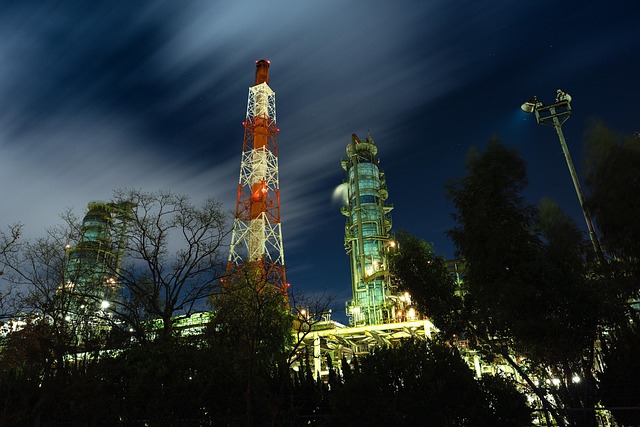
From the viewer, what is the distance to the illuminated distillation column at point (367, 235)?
4872cm

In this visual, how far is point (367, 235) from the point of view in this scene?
53.6 meters

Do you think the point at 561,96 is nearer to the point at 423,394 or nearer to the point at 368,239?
the point at 423,394

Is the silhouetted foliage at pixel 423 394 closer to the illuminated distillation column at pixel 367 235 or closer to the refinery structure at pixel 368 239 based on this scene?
the refinery structure at pixel 368 239

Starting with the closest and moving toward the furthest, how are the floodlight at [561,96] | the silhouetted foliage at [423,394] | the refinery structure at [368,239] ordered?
the silhouetted foliage at [423,394], the floodlight at [561,96], the refinery structure at [368,239]

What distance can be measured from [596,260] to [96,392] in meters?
16.8

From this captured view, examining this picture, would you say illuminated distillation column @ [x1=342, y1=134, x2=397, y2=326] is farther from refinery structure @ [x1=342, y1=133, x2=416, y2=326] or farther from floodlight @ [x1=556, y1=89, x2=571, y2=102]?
floodlight @ [x1=556, y1=89, x2=571, y2=102]

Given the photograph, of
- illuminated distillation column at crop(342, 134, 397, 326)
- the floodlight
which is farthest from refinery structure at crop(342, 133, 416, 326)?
the floodlight

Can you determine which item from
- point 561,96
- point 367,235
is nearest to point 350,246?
point 367,235

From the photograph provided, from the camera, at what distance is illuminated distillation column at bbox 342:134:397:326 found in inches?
1918

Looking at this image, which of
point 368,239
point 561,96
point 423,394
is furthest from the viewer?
point 368,239

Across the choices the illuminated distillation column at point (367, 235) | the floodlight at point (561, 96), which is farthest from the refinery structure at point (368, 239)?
the floodlight at point (561, 96)

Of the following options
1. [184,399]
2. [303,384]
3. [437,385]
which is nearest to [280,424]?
[184,399]

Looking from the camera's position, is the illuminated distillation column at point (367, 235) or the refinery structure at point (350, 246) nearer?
the refinery structure at point (350, 246)

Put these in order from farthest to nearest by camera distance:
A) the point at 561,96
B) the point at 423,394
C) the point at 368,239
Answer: the point at 368,239 → the point at 561,96 → the point at 423,394
